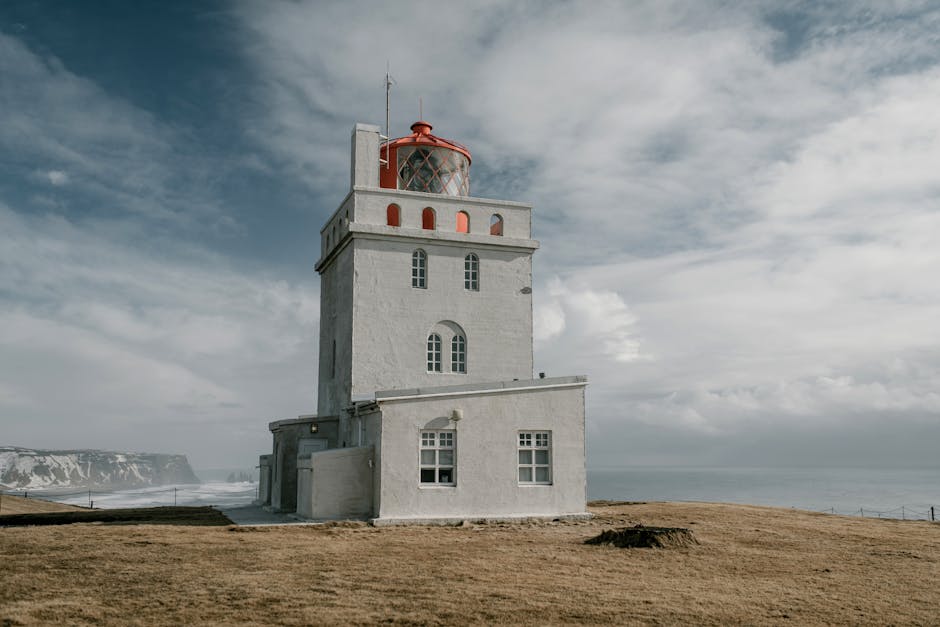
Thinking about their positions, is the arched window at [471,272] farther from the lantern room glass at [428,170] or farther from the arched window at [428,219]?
the lantern room glass at [428,170]

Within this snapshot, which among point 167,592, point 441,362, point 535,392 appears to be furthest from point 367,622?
point 441,362

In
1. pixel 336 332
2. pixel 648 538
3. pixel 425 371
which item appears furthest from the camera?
pixel 336 332

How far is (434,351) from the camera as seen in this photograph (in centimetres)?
2445

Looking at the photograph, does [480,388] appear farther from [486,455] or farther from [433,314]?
[433,314]

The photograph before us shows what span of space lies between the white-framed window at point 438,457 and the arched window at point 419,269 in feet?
19.7

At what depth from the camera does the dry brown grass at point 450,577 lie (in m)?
10.1

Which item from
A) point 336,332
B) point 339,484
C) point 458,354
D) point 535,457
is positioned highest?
point 336,332

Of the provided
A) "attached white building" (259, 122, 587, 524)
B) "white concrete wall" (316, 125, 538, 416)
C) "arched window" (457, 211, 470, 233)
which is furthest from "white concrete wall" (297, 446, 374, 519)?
"arched window" (457, 211, 470, 233)

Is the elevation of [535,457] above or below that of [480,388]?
below

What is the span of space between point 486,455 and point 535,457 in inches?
58.3

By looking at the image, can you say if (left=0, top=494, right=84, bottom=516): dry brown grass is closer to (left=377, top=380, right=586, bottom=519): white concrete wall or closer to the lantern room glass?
(left=377, top=380, right=586, bottom=519): white concrete wall

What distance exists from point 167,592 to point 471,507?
397 inches

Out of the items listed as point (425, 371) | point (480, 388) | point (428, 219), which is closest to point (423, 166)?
point (428, 219)

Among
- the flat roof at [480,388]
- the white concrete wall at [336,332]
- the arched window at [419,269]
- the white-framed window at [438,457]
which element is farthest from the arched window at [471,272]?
the white-framed window at [438,457]
